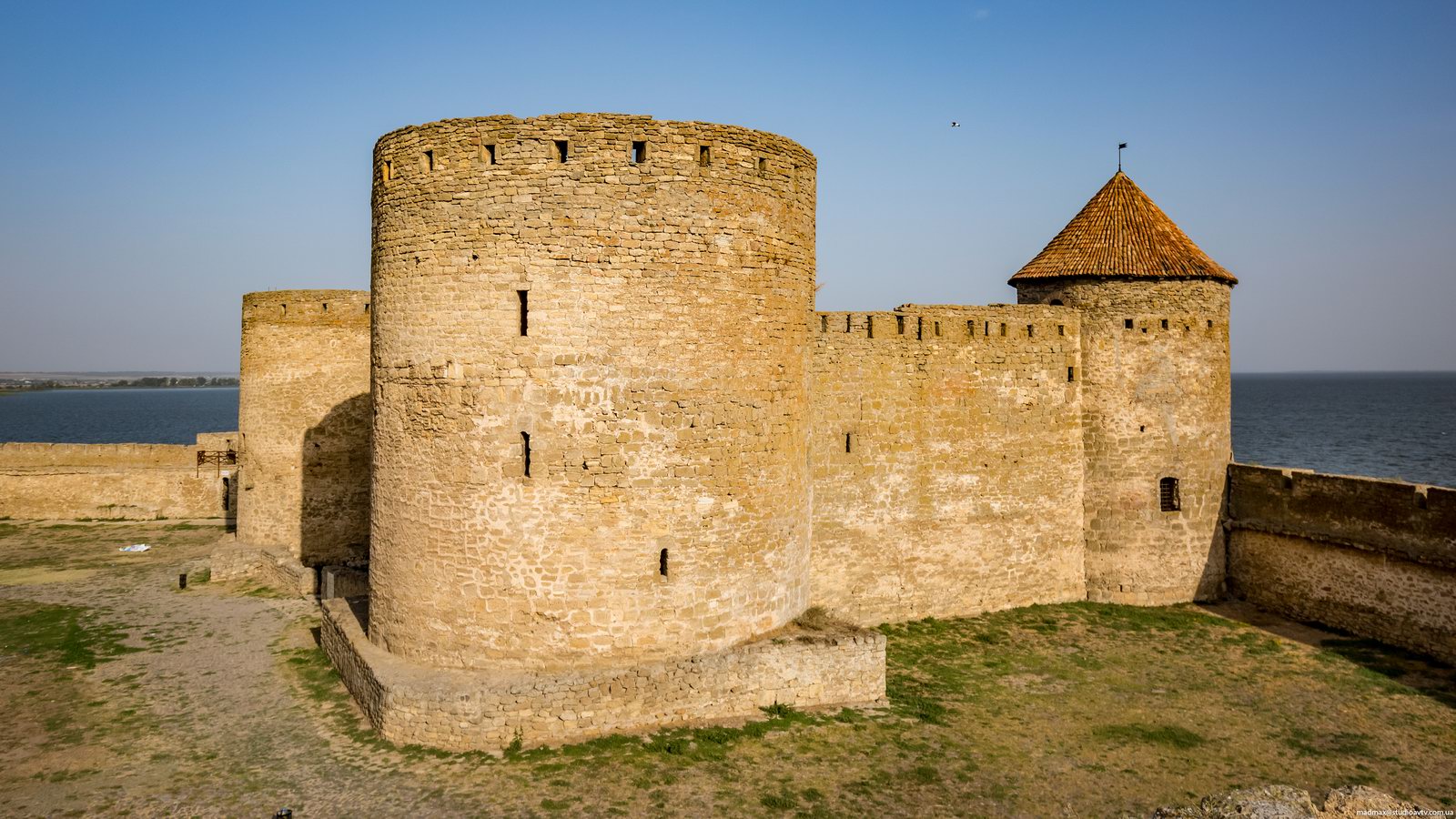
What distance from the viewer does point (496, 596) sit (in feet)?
34.4

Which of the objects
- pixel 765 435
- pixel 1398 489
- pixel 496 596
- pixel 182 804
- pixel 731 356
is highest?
pixel 731 356

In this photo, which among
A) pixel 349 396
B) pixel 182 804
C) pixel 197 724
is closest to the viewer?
pixel 182 804

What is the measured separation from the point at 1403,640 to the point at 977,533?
262 inches

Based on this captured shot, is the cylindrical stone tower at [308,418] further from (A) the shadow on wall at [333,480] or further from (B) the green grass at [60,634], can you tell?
(B) the green grass at [60,634]

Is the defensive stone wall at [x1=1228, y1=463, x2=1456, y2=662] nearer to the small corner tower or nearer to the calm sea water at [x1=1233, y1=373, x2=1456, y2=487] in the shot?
the small corner tower

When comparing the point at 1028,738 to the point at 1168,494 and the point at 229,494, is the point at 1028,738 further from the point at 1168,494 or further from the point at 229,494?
the point at 229,494

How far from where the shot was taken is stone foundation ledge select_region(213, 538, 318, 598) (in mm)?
17625

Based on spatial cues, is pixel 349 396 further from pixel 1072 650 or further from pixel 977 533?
pixel 1072 650

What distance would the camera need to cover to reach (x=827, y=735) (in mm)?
10508

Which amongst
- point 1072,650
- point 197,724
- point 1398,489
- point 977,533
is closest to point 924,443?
point 977,533

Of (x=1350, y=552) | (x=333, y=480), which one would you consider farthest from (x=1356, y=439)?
(x=333, y=480)

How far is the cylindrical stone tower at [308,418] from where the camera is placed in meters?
18.9

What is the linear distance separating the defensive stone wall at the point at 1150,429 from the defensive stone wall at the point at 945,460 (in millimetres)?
385

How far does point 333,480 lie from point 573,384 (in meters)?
11.1
